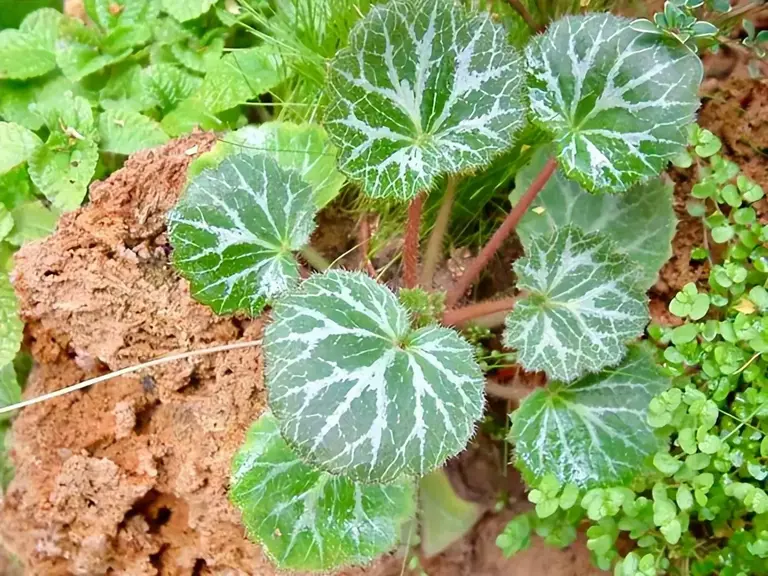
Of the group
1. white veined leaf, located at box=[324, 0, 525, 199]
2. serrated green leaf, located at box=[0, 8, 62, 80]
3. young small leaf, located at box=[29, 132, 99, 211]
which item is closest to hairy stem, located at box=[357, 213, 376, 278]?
white veined leaf, located at box=[324, 0, 525, 199]

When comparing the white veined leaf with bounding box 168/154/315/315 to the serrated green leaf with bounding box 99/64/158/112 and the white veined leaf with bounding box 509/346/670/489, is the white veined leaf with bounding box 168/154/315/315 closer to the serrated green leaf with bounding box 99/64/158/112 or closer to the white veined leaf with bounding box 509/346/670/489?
the white veined leaf with bounding box 509/346/670/489

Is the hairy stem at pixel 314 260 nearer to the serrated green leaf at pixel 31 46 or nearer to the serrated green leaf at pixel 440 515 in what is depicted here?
the serrated green leaf at pixel 440 515

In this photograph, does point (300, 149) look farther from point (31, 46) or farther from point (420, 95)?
point (31, 46)

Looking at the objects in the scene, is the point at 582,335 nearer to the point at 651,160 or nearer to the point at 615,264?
the point at 615,264

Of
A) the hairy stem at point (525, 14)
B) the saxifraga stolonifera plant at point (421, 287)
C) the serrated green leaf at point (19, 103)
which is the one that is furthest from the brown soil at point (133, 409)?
the hairy stem at point (525, 14)

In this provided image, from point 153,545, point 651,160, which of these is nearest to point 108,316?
point 153,545
